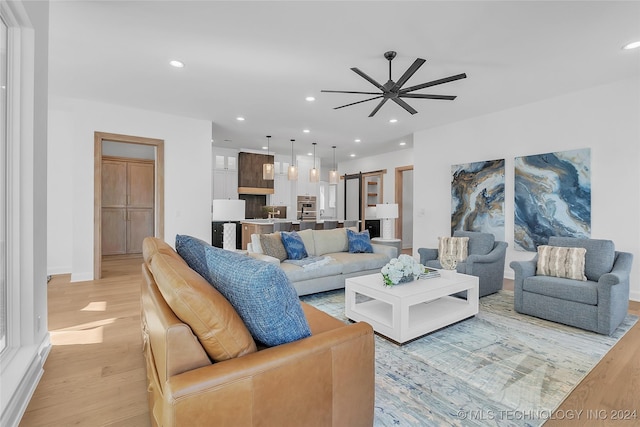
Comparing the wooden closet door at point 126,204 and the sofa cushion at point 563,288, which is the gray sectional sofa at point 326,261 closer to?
the sofa cushion at point 563,288

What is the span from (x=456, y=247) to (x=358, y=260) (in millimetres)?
1345

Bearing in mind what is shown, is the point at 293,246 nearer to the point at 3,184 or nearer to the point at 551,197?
the point at 3,184

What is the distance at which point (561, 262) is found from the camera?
10.2 ft

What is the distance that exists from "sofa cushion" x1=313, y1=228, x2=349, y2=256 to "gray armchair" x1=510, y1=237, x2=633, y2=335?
2.22m

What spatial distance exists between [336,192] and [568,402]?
9339 mm

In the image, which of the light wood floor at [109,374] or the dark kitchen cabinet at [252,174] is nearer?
the light wood floor at [109,374]

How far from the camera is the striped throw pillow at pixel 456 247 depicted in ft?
13.5

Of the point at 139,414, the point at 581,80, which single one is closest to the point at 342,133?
the point at 581,80

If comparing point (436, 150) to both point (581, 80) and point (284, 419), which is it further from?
point (284, 419)

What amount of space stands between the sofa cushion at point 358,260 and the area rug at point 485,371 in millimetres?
1027

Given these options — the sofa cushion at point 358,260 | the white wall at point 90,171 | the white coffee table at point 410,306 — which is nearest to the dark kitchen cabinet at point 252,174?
the white wall at point 90,171

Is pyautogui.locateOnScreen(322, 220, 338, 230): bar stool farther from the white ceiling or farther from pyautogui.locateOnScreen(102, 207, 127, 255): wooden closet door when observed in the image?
pyautogui.locateOnScreen(102, 207, 127, 255): wooden closet door

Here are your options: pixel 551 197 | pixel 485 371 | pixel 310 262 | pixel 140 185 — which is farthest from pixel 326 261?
pixel 140 185

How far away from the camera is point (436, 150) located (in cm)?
575
